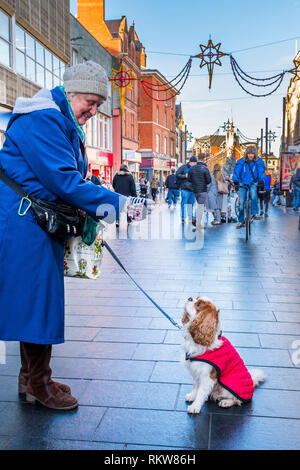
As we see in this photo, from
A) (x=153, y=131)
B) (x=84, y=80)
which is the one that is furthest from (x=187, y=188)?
(x=153, y=131)

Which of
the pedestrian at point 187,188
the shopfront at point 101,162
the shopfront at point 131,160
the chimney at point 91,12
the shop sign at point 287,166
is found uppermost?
the chimney at point 91,12

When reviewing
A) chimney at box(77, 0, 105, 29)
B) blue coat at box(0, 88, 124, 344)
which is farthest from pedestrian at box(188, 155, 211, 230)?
chimney at box(77, 0, 105, 29)

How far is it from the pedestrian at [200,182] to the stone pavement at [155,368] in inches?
250

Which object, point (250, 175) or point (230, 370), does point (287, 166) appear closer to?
point (250, 175)

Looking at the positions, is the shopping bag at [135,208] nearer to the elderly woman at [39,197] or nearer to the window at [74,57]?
the elderly woman at [39,197]

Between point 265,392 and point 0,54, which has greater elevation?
point 0,54

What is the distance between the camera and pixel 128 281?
674cm

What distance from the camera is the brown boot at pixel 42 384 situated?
2.99 m

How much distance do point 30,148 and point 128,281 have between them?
417 centimetres

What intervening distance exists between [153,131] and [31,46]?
1491 inches

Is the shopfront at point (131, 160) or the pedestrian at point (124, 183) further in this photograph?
the shopfront at point (131, 160)

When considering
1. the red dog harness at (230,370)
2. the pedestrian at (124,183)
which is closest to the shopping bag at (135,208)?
the red dog harness at (230,370)
